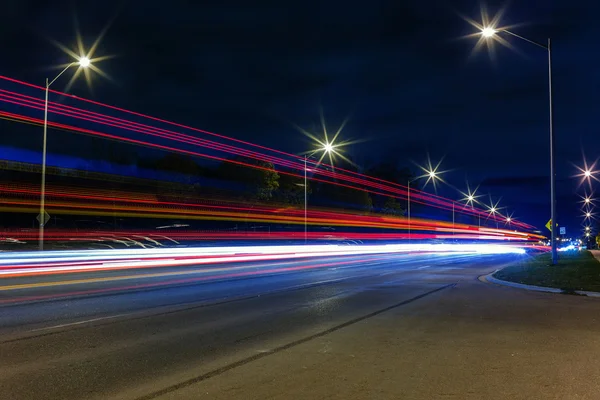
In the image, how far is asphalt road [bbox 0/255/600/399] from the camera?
230 inches

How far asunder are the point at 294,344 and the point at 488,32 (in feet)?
52.6

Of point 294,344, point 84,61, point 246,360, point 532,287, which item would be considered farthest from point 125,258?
point 246,360

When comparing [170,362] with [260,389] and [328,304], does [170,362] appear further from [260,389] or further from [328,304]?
[328,304]

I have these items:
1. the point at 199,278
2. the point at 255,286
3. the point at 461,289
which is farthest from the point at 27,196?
the point at 461,289

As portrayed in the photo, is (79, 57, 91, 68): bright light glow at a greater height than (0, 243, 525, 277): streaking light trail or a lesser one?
greater

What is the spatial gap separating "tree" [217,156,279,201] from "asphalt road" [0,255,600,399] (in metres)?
45.4

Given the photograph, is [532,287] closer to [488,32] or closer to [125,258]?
[488,32]

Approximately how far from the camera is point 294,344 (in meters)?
8.08

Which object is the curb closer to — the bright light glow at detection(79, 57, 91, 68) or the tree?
the bright light glow at detection(79, 57, 91, 68)

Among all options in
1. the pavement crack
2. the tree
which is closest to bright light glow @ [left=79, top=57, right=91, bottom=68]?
the pavement crack

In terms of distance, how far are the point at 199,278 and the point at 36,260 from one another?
788 centimetres

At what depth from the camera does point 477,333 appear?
8969 mm

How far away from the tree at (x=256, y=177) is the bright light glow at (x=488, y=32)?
128 feet

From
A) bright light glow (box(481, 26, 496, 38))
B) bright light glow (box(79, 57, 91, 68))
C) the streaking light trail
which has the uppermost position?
bright light glow (box(79, 57, 91, 68))
